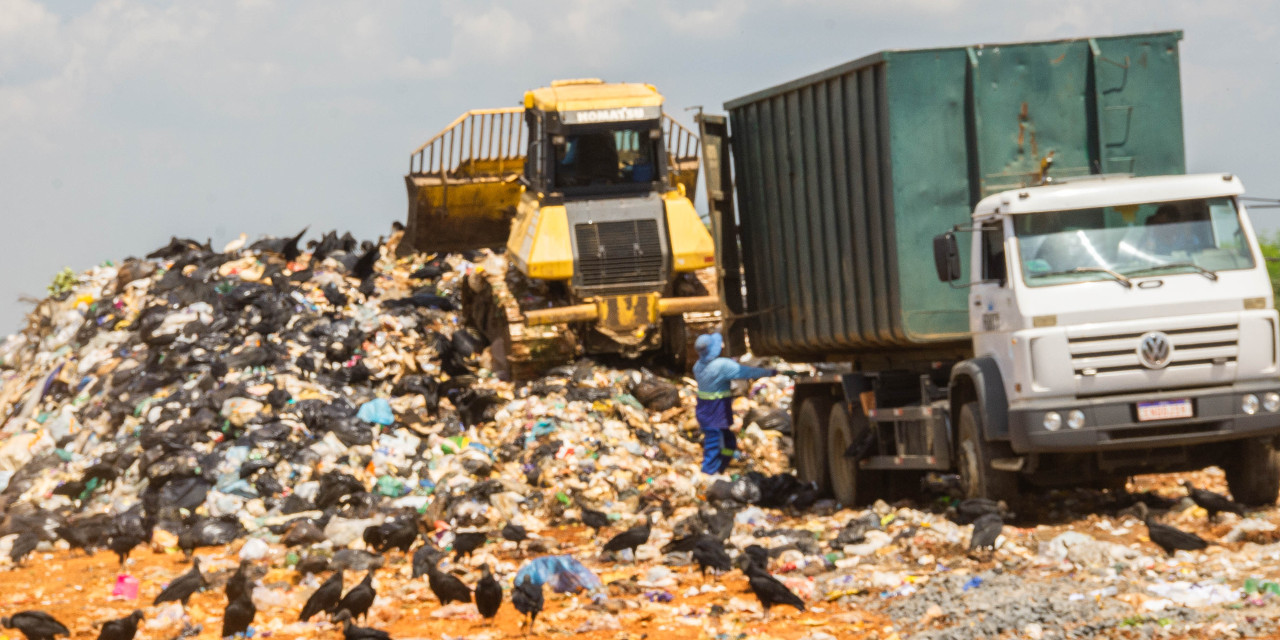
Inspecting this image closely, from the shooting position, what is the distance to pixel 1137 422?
8.26 meters

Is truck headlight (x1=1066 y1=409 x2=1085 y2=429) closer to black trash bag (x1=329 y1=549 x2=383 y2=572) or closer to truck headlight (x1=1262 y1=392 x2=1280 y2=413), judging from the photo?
truck headlight (x1=1262 y1=392 x2=1280 y2=413)

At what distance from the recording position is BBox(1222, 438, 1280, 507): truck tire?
8711 millimetres

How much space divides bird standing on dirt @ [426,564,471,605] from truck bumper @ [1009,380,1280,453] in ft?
10.8

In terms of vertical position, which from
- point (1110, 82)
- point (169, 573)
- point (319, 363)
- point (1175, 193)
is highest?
point (1110, 82)

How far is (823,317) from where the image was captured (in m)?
11.0

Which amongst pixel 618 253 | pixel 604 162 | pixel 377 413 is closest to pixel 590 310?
pixel 618 253

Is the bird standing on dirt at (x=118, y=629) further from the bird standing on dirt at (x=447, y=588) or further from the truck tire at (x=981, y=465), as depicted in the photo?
the truck tire at (x=981, y=465)

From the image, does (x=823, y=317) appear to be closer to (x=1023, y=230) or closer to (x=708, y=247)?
(x=1023, y=230)

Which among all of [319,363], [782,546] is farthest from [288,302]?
[782,546]

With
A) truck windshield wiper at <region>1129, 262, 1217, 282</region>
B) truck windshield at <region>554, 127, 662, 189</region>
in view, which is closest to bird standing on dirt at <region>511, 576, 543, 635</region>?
truck windshield wiper at <region>1129, 262, 1217, 282</region>

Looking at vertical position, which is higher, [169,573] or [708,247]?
[708,247]

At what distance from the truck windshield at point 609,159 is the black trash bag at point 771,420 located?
2.78m

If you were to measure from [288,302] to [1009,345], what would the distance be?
34.3ft

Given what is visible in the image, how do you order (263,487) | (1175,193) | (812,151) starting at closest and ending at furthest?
(1175,193) → (812,151) → (263,487)
